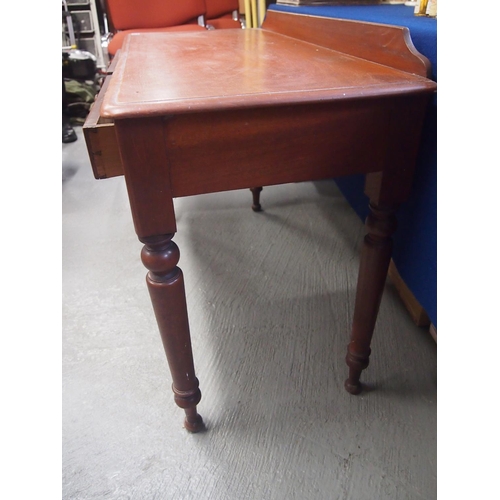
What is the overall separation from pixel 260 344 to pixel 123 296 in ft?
1.50

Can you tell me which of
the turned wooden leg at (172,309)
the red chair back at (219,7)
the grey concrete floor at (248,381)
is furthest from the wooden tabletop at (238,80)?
the red chair back at (219,7)

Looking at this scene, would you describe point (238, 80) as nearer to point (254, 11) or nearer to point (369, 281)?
point (369, 281)

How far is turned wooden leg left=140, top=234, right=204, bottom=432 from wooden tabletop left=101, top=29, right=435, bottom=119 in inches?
7.6

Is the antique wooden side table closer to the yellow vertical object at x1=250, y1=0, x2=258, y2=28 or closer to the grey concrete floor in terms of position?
the grey concrete floor

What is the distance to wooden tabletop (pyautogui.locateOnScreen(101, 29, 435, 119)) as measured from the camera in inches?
19.4

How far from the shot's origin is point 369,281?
2.46 ft

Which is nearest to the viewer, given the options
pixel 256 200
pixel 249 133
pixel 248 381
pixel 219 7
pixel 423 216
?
pixel 249 133

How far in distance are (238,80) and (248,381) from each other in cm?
65

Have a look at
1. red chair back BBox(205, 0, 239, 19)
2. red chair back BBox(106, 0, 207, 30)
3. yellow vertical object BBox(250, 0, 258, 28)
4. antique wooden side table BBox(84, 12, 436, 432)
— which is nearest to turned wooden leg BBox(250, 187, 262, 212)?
antique wooden side table BBox(84, 12, 436, 432)

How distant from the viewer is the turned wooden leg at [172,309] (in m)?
0.60

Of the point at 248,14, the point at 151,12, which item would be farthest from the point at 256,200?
the point at 151,12

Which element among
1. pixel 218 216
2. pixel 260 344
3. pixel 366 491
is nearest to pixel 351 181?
pixel 218 216

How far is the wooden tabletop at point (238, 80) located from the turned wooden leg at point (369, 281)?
21 cm

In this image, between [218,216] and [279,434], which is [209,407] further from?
[218,216]
